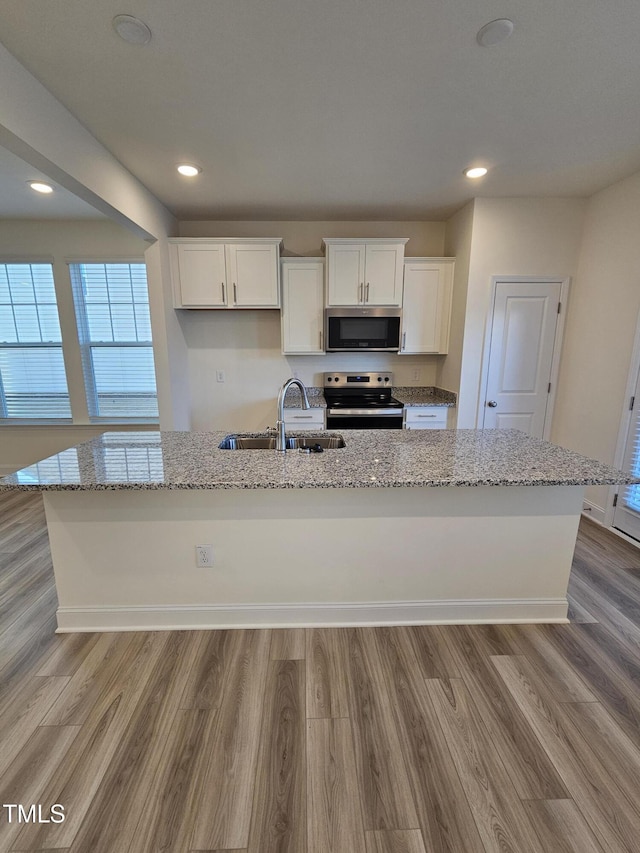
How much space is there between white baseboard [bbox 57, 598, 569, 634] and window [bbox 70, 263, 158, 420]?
2633 mm

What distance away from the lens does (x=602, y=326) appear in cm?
291

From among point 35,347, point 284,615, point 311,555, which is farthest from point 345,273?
point 35,347

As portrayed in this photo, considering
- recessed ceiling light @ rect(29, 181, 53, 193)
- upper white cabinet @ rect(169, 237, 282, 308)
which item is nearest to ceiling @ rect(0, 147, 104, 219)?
recessed ceiling light @ rect(29, 181, 53, 193)

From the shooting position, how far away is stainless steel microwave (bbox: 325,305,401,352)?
3.52m

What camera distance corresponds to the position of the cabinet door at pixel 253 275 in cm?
340

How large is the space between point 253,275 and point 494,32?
2.42 metres

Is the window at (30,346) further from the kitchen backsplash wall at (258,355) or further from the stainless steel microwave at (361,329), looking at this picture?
the stainless steel microwave at (361,329)

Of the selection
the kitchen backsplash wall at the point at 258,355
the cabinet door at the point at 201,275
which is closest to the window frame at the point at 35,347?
the kitchen backsplash wall at the point at 258,355

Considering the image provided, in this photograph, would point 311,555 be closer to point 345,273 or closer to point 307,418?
point 307,418

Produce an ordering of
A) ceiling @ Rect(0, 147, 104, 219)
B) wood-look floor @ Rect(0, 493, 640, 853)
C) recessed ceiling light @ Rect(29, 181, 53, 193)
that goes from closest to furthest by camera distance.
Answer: wood-look floor @ Rect(0, 493, 640, 853)
ceiling @ Rect(0, 147, 104, 219)
recessed ceiling light @ Rect(29, 181, 53, 193)

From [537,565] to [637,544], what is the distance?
4.84 feet

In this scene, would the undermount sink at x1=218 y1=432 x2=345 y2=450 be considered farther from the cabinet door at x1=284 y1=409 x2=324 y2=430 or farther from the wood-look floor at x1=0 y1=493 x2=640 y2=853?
the cabinet door at x1=284 y1=409 x2=324 y2=430

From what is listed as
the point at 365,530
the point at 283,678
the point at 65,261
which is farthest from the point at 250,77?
the point at 65,261

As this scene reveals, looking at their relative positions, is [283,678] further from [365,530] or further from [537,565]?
[537,565]
